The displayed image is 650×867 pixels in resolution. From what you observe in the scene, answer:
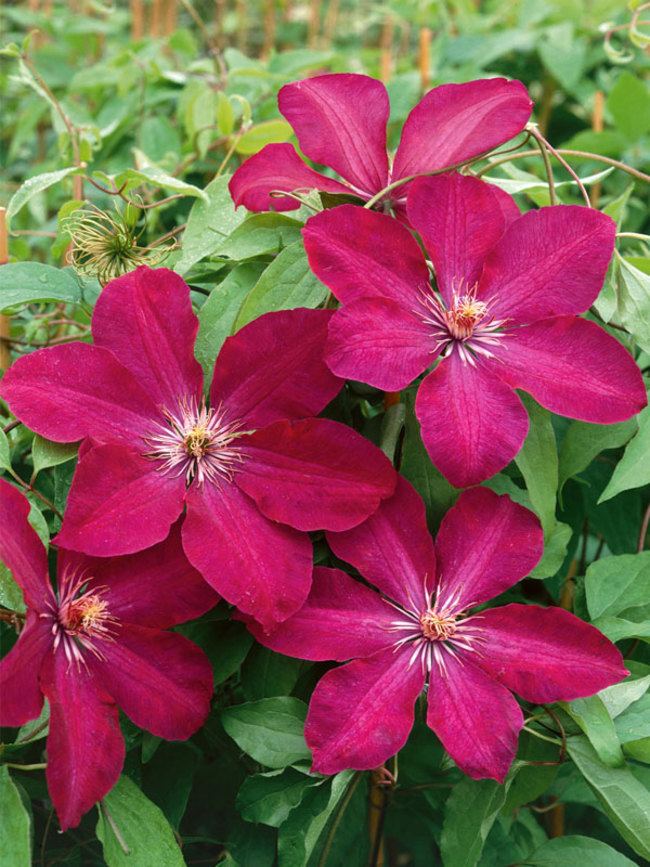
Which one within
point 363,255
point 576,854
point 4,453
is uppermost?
point 363,255

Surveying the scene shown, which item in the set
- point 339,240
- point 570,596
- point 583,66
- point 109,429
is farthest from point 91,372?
point 583,66

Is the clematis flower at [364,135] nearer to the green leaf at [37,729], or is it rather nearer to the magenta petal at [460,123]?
the magenta petal at [460,123]

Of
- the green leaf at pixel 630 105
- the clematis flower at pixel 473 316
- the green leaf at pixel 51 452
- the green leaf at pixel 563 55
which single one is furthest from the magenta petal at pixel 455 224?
the green leaf at pixel 563 55

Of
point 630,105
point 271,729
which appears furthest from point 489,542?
point 630,105

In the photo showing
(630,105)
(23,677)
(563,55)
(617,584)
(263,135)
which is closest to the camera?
(23,677)

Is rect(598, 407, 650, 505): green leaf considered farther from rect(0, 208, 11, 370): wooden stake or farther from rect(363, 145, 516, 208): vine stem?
rect(0, 208, 11, 370): wooden stake

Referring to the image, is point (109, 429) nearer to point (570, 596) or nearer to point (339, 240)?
point (339, 240)

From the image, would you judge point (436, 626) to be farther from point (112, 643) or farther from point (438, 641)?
point (112, 643)
